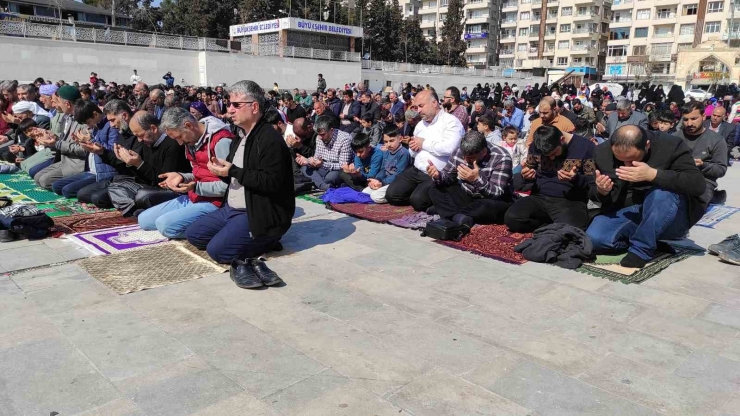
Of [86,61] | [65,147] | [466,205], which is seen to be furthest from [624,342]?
[86,61]

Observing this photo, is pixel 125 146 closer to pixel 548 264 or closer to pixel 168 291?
pixel 168 291

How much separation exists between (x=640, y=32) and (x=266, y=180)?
74.5 metres

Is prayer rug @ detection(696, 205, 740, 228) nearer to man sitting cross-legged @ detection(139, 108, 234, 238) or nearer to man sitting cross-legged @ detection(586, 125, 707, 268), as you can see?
man sitting cross-legged @ detection(586, 125, 707, 268)

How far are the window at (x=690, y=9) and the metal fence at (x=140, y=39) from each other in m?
46.8

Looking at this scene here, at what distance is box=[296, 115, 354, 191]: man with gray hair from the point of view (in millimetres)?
8219

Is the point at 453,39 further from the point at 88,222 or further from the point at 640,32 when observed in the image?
the point at 88,222

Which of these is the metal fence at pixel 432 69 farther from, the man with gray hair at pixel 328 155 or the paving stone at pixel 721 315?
→ the paving stone at pixel 721 315

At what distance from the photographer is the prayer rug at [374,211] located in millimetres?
6648

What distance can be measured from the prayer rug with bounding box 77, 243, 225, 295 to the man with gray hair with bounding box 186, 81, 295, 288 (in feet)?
Result: 0.73

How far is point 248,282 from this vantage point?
425 cm

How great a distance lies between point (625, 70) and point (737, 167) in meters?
61.4

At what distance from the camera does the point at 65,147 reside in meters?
7.48

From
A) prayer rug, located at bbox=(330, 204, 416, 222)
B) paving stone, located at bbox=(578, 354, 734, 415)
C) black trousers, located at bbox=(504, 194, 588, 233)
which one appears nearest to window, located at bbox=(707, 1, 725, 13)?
prayer rug, located at bbox=(330, 204, 416, 222)

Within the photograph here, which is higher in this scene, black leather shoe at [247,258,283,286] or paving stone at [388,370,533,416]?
black leather shoe at [247,258,283,286]
